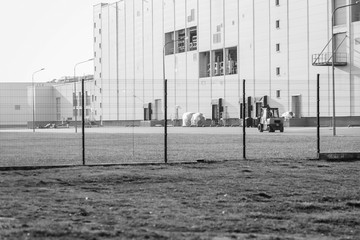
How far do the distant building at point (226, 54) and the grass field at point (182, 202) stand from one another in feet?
137

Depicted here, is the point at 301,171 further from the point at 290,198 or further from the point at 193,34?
the point at 193,34

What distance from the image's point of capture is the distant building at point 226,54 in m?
73.8

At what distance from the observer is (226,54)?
93.2 m

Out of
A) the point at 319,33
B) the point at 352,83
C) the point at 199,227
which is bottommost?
the point at 199,227

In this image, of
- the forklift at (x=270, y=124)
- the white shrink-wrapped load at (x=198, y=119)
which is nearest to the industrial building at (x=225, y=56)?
the forklift at (x=270, y=124)

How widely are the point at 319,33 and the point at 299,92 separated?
6656 mm

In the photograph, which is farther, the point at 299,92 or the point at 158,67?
the point at 158,67

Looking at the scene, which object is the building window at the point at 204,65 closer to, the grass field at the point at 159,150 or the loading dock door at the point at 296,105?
the loading dock door at the point at 296,105

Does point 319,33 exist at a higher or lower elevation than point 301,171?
higher

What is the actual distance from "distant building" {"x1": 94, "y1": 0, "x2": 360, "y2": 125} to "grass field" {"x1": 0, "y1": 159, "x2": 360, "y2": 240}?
4191 centimetres

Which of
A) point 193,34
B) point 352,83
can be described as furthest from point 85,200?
point 193,34

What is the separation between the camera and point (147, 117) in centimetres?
10206

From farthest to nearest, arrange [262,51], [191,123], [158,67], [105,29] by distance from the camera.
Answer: [105,29]
[158,67]
[191,123]
[262,51]

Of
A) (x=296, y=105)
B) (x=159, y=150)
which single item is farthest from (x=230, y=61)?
(x=159, y=150)
